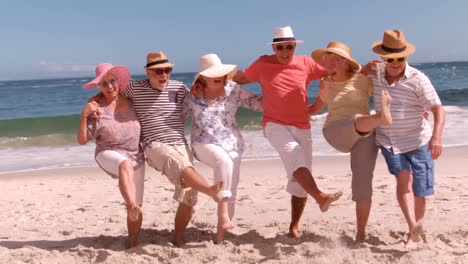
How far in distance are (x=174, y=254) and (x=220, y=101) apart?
4.57 feet

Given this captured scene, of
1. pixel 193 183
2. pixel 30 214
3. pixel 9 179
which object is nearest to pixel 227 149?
pixel 193 183

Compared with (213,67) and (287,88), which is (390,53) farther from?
(213,67)

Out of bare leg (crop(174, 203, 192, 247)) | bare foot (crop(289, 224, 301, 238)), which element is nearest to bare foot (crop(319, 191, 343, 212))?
bare foot (crop(289, 224, 301, 238))

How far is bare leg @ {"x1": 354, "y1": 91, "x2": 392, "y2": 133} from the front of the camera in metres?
4.08

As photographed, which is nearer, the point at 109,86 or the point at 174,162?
the point at 174,162

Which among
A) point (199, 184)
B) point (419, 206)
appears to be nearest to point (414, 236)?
point (419, 206)

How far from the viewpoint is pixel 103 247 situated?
5.12 m

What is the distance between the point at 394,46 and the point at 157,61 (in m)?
2.00

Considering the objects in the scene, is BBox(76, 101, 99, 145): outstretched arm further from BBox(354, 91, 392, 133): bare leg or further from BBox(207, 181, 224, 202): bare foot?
BBox(354, 91, 392, 133): bare leg

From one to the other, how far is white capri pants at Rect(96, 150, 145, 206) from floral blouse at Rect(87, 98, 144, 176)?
0.20 ft

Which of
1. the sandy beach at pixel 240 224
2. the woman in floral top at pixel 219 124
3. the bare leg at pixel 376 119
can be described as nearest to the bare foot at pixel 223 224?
the woman in floral top at pixel 219 124

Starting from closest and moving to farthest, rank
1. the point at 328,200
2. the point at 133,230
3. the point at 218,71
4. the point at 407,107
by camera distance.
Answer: the point at 407,107 → the point at 328,200 → the point at 218,71 → the point at 133,230

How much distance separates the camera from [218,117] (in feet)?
15.9

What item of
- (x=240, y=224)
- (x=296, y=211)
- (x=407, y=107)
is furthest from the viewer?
(x=240, y=224)
